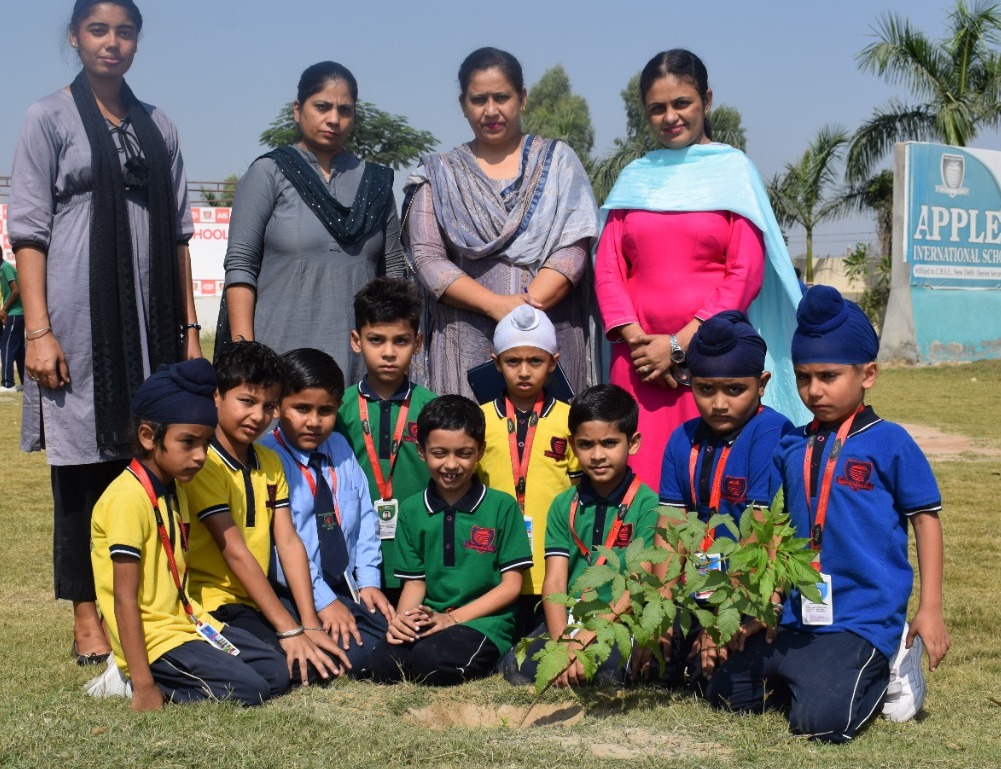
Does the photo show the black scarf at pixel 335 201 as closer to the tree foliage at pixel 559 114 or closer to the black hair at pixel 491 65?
the black hair at pixel 491 65

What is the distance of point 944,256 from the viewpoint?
61.3 feet

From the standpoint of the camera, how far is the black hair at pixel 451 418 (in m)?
4.06

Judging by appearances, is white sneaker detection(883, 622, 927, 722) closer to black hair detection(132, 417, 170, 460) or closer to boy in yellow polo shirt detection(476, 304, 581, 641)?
boy in yellow polo shirt detection(476, 304, 581, 641)

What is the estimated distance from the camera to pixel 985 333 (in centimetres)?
1895

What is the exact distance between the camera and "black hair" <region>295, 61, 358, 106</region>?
4.57m

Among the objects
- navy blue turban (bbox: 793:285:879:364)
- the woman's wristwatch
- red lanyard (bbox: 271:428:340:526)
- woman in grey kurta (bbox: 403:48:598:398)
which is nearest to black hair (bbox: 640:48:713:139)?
woman in grey kurta (bbox: 403:48:598:398)

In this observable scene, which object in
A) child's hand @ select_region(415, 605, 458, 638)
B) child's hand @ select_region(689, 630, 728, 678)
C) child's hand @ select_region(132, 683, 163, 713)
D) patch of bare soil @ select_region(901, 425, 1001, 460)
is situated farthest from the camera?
patch of bare soil @ select_region(901, 425, 1001, 460)

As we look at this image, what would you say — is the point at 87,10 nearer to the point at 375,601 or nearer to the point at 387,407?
the point at 387,407

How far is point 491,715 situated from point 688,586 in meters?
0.75

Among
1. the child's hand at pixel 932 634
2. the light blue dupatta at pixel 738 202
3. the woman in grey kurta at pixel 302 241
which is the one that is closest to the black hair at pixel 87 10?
the woman in grey kurta at pixel 302 241

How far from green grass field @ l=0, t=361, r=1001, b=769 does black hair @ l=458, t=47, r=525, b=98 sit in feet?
7.68

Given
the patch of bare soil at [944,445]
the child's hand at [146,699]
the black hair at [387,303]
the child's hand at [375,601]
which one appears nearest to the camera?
the child's hand at [146,699]

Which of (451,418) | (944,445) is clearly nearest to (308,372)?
(451,418)

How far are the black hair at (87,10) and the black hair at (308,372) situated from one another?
134cm
